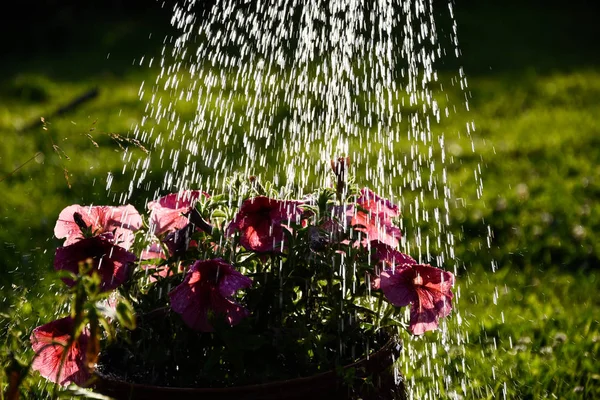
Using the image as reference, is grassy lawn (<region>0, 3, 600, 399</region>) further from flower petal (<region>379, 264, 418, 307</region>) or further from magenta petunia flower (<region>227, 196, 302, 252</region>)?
flower petal (<region>379, 264, 418, 307</region>)

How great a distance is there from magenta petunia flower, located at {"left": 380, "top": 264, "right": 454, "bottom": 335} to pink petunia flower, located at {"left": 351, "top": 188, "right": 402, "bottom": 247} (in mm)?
96

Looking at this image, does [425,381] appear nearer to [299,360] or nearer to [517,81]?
[299,360]

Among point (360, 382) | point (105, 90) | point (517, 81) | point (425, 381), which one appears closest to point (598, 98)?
point (517, 81)

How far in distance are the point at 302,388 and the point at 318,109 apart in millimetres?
4690

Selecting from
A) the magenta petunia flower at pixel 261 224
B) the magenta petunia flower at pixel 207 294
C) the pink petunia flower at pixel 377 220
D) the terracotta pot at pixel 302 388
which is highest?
the pink petunia flower at pixel 377 220

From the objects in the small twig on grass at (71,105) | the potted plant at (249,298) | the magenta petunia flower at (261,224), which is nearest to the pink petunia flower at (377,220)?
the potted plant at (249,298)

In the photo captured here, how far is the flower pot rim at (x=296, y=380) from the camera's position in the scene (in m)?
1.23

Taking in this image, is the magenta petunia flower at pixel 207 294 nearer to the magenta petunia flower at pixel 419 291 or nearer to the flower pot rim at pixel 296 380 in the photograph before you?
the flower pot rim at pixel 296 380

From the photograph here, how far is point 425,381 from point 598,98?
14.7 feet

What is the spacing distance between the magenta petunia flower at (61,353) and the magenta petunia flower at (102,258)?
0.32ft

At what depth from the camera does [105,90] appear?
20.3 feet

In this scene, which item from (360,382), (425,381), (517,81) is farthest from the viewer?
(517,81)

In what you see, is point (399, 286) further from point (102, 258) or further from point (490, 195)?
point (490, 195)

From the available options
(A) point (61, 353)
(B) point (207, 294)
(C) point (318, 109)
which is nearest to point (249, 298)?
(B) point (207, 294)
